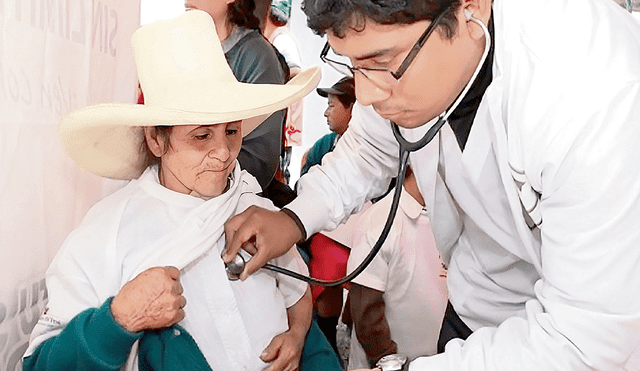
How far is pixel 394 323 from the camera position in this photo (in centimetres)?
234

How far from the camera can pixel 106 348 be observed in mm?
1190

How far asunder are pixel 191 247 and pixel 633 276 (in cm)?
77

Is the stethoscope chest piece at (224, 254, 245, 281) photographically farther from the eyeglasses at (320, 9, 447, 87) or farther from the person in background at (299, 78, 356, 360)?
the person in background at (299, 78, 356, 360)

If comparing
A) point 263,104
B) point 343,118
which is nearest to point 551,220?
point 263,104

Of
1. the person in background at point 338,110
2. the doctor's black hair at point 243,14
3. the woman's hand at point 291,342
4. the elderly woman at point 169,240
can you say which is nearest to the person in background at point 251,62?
the doctor's black hair at point 243,14

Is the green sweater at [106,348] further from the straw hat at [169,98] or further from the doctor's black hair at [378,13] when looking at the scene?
the doctor's black hair at [378,13]

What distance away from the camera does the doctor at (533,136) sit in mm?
890

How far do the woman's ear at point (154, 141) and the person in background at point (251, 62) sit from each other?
34 cm

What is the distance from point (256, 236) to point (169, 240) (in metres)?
0.17

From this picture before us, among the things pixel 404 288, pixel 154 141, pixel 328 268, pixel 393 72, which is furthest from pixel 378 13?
pixel 328 268

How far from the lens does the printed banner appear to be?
126cm

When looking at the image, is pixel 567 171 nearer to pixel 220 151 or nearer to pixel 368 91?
pixel 368 91

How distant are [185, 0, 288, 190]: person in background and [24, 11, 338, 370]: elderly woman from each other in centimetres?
26

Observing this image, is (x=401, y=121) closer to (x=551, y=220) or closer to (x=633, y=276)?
(x=551, y=220)
